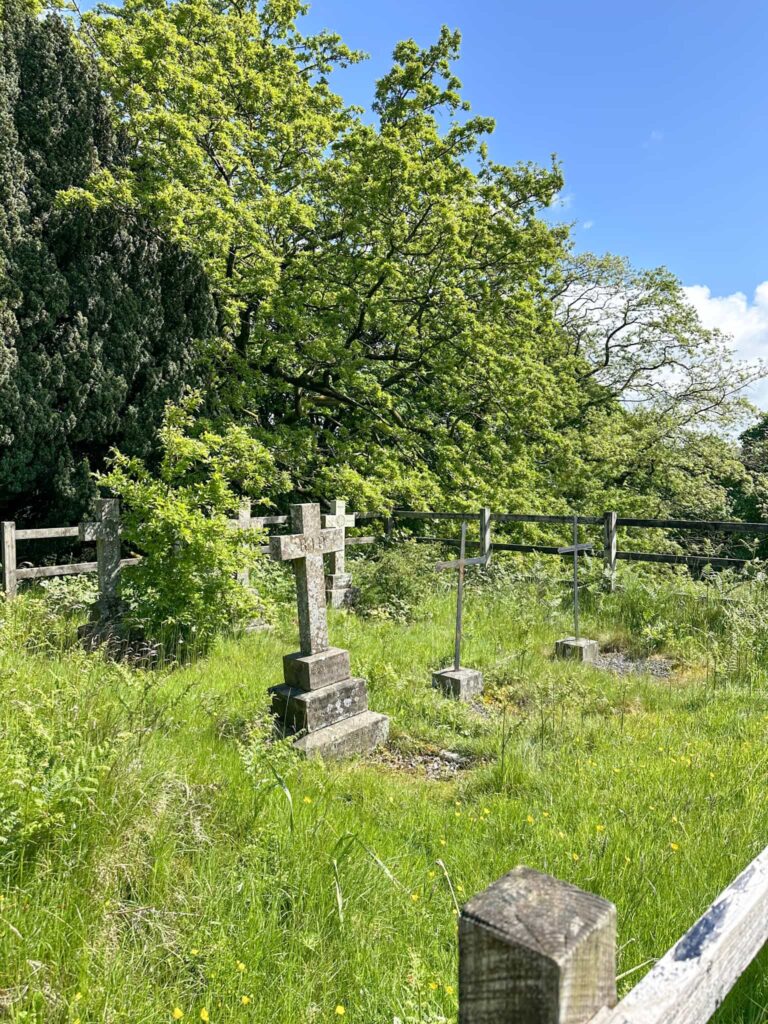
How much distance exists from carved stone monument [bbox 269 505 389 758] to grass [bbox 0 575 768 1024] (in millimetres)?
254

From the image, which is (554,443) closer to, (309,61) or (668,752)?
(309,61)

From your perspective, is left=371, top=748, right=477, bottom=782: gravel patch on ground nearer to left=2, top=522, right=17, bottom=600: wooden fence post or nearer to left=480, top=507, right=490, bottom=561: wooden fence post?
left=2, top=522, right=17, bottom=600: wooden fence post

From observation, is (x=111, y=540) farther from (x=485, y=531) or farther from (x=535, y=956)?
(x=535, y=956)

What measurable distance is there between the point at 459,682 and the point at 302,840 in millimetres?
3670

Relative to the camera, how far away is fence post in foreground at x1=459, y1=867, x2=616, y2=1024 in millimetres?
834

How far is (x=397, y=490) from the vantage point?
1281 centimetres

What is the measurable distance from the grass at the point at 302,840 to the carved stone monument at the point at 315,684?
0.83 ft

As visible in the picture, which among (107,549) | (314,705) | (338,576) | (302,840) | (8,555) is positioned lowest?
(314,705)

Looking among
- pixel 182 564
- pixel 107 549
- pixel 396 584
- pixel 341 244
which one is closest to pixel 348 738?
pixel 182 564

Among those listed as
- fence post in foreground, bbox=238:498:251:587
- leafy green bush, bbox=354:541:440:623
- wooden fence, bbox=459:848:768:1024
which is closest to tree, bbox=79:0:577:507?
leafy green bush, bbox=354:541:440:623

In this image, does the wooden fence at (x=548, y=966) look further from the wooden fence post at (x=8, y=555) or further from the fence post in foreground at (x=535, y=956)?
the wooden fence post at (x=8, y=555)

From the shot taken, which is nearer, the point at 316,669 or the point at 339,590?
the point at 316,669

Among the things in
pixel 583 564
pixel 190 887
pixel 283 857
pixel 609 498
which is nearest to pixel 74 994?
pixel 190 887

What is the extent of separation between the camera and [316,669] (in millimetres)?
5211
